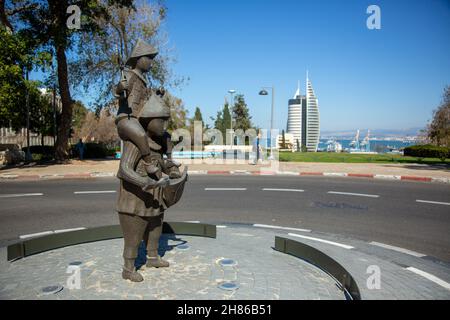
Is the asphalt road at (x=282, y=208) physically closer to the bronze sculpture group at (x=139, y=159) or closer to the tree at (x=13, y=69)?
the bronze sculpture group at (x=139, y=159)

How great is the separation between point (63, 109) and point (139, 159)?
66.5 feet

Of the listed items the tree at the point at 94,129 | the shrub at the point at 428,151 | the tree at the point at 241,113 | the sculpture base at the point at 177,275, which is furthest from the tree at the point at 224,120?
the sculpture base at the point at 177,275

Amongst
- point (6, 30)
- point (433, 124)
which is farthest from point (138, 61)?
point (433, 124)

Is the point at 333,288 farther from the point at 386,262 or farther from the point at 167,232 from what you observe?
the point at 167,232

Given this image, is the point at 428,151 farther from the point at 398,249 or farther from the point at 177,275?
the point at 177,275

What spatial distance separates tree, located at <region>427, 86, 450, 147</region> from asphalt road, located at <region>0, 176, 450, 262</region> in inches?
387

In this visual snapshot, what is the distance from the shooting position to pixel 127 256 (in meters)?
4.40

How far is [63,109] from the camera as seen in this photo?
72.2 ft

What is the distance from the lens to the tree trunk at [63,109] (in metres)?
21.2

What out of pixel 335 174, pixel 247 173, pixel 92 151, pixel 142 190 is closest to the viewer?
pixel 142 190

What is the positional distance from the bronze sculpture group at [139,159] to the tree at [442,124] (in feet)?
73.9

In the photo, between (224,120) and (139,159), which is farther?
(224,120)

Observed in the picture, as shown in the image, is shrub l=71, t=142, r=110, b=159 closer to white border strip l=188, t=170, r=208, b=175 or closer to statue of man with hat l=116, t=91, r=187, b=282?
white border strip l=188, t=170, r=208, b=175

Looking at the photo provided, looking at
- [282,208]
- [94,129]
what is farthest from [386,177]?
[94,129]
